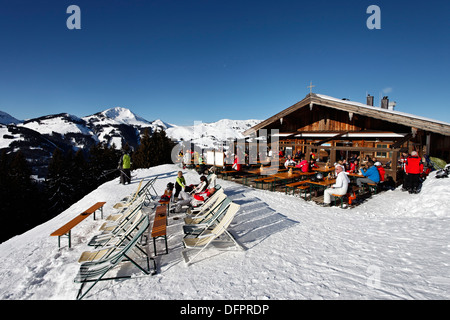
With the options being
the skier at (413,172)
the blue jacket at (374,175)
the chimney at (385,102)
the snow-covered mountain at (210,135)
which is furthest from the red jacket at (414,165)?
the chimney at (385,102)

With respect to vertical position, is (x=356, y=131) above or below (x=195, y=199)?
above

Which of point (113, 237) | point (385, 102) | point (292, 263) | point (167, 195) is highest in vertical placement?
point (385, 102)

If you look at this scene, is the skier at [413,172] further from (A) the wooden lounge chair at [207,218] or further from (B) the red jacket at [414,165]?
(A) the wooden lounge chair at [207,218]

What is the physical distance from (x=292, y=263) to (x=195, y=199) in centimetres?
382

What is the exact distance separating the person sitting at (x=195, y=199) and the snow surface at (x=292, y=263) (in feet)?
2.08

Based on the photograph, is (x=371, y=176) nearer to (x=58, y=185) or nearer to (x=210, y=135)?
(x=58, y=185)

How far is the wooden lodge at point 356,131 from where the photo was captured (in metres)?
9.12

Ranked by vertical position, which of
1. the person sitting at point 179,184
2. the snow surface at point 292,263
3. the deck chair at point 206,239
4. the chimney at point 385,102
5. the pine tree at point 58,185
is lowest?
the pine tree at point 58,185

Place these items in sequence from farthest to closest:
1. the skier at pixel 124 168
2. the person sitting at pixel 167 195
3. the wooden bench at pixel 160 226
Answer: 1. the skier at pixel 124 168
2. the person sitting at pixel 167 195
3. the wooden bench at pixel 160 226

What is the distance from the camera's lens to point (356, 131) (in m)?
11.4

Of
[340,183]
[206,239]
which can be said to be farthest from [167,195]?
[340,183]
